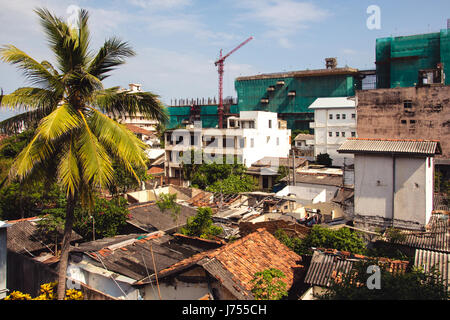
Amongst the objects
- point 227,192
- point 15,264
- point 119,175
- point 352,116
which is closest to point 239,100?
point 352,116

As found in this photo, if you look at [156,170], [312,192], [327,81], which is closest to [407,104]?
[312,192]

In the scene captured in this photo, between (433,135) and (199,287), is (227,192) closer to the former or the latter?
(433,135)

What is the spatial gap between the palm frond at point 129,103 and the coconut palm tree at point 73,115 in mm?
19

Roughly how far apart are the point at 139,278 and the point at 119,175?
42.8 ft

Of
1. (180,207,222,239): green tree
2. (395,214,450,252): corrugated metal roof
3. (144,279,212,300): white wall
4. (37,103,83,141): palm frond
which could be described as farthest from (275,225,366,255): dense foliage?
(37,103,83,141): palm frond

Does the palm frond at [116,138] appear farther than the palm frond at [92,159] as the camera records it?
Yes

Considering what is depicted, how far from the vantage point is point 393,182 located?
1211cm

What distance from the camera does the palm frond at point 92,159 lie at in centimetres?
609

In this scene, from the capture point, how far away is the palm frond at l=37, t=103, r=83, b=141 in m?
5.68

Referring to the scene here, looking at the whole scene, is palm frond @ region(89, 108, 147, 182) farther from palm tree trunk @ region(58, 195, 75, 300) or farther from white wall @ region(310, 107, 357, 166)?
white wall @ region(310, 107, 357, 166)

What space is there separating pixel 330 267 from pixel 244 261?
1.98 meters

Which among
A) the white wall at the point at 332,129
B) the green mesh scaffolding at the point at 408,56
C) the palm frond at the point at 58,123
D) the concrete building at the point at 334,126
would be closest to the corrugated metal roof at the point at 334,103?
the concrete building at the point at 334,126

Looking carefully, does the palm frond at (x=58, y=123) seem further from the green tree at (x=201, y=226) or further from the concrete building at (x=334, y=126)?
the concrete building at (x=334, y=126)
